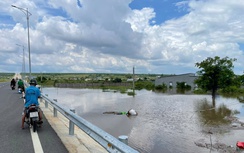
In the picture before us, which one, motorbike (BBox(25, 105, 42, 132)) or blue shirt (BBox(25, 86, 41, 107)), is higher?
blue shirt (BBox(25, 86, 41, 107))

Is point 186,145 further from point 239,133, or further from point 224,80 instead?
point 224,80

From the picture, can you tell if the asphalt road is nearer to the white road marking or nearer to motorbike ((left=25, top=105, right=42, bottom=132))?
the white road marking

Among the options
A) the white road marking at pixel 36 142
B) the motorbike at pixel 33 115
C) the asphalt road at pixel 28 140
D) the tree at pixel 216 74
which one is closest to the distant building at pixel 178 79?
the tree at pixel 216 74

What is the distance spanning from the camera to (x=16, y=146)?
A: 6.75 meters

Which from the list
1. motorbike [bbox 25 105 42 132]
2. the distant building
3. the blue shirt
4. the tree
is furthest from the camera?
the distant building

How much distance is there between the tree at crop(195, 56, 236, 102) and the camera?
155ft

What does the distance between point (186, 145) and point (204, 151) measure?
1457 mm

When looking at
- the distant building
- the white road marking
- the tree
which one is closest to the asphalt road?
the white road marking

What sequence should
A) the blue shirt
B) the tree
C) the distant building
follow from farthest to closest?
the distant building → the tree → the blue shirt

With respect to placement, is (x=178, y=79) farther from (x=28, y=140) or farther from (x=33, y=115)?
(x=28, y=140)

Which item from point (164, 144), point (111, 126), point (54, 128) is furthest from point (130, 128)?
point (54, 128)

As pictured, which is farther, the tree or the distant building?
the distant building

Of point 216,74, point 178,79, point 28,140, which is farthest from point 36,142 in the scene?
point 178,79

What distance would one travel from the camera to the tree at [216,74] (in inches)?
1864
